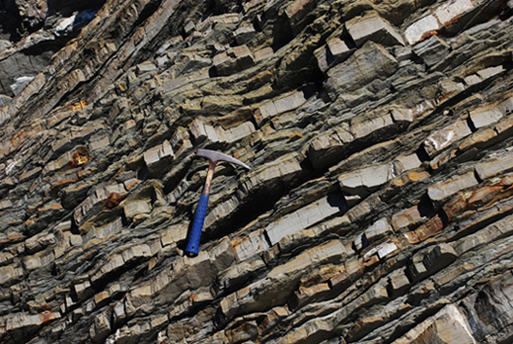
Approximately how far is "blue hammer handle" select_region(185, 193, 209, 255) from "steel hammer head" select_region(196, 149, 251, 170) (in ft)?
4.40

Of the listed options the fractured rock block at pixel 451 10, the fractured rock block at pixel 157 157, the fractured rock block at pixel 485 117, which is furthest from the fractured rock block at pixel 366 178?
the fractured rock block at pixel 157 157

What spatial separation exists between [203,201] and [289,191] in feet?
9.39

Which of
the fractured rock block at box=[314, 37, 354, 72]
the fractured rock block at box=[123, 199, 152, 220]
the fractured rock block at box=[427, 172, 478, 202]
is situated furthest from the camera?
the fractured rock block at box=[123, 199, 152, 220]

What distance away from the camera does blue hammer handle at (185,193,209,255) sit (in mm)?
11836

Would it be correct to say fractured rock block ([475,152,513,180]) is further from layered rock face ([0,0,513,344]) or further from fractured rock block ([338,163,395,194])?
fractured rock block ([338,163,395,194])

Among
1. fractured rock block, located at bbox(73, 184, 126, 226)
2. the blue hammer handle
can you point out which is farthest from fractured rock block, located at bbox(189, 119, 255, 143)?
fractured rock block, located at bbox(73, 184, 126, 226)

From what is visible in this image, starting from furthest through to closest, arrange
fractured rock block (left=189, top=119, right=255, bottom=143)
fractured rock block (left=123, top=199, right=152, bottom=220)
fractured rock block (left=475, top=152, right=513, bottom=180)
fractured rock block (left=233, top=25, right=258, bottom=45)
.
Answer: fractured rock block (left=233, top=25, right=258, bottom=45) < fractured rock block (left=123, top=199, right=152, bottom=220) < fractured rock block (left=189, top=119, right=255, bottom=143) < fractured rock block (left=475, top=152, right=513, bottom=180)

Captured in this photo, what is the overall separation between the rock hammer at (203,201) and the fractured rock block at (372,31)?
5837mm

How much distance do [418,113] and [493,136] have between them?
7.51 feet

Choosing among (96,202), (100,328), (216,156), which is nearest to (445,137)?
(216,156)

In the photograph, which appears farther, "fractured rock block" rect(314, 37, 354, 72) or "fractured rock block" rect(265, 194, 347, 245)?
"fractured rock block" rect(314, 37, 354, 72)

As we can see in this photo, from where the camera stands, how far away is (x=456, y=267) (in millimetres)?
9875

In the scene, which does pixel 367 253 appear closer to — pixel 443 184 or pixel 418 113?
pixel 443 184

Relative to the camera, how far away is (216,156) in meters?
12.9
